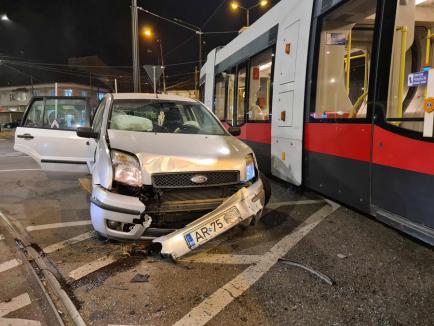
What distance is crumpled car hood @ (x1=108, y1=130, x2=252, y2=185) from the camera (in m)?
3.39

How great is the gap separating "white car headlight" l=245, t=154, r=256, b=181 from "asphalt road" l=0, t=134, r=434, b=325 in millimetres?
708

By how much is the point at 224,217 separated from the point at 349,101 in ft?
8.64

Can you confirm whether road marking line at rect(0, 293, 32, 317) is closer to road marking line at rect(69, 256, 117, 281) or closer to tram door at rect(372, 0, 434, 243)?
road marking line at rect(69, 256, 117, 281)

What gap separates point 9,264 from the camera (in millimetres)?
3508

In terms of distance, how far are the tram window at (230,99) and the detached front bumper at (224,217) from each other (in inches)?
199

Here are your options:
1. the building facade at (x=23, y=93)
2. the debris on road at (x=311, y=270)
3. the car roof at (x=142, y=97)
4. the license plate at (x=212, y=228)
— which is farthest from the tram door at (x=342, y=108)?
the building facade at (x=23, y=93)

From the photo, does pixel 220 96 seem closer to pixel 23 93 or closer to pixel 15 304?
pixel 15 304

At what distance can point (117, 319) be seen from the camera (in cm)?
258

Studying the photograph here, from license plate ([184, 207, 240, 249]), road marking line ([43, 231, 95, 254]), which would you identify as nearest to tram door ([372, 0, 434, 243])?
license plate ([184, 207, 240, 249])

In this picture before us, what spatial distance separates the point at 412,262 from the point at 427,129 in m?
1.37

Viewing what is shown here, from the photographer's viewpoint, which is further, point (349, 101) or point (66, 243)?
point (349, 101)

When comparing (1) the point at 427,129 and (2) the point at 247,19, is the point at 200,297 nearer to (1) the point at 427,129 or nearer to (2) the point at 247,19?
(1) the point at 427,129

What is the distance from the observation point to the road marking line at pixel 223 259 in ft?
11.7

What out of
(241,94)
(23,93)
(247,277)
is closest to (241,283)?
(247,277)
